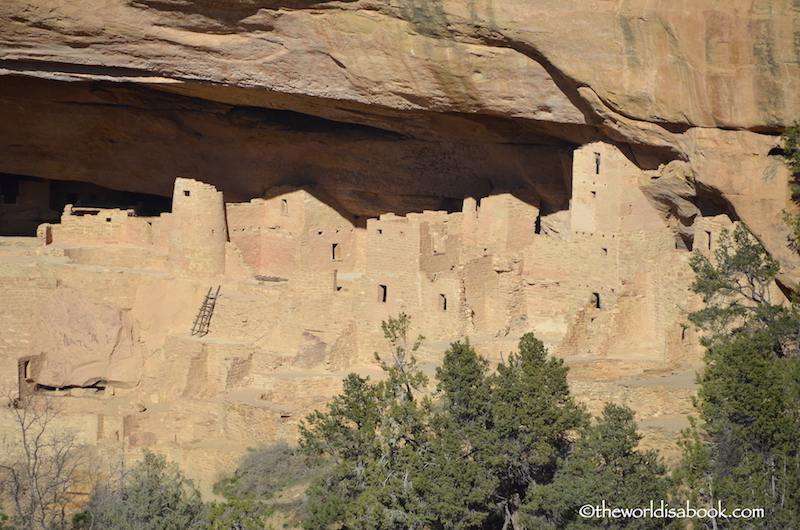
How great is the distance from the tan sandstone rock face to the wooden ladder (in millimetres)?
1390

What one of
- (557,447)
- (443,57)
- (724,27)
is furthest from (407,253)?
(724,27)

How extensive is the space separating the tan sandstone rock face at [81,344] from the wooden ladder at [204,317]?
139 centimetres

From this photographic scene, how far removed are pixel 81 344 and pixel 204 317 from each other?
262 cm

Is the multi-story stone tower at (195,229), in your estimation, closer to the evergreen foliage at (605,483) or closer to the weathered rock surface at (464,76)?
the weathered rock surface at (464,76)

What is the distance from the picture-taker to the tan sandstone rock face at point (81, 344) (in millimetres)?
25984

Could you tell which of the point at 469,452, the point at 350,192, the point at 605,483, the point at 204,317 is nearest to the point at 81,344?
the point at 204,317

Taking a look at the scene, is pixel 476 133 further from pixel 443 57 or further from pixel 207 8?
pixel 207 8

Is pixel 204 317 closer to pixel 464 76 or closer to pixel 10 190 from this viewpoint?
pixel 464 76

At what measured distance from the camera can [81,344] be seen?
85.7 feet

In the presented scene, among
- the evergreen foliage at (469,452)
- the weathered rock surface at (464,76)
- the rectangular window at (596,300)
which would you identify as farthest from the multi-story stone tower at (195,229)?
the rectangular window at (596,300)

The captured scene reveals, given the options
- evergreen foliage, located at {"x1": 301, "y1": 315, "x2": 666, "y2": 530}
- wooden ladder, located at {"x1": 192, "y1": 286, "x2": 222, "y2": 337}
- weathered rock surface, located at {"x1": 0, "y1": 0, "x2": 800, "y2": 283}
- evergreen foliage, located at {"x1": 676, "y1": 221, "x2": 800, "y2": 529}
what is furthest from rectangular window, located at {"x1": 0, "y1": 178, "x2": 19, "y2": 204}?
evergreen foliage, located at {"x1": 676, "y1": 221, "x2": 800, "y2": 529}

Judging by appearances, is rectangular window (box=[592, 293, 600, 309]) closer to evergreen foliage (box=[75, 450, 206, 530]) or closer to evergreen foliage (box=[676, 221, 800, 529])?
evergreen foliage (box=[676, 221, 800, 529])

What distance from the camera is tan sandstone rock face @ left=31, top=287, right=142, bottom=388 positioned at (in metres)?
26.0

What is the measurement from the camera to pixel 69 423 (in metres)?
25.1
